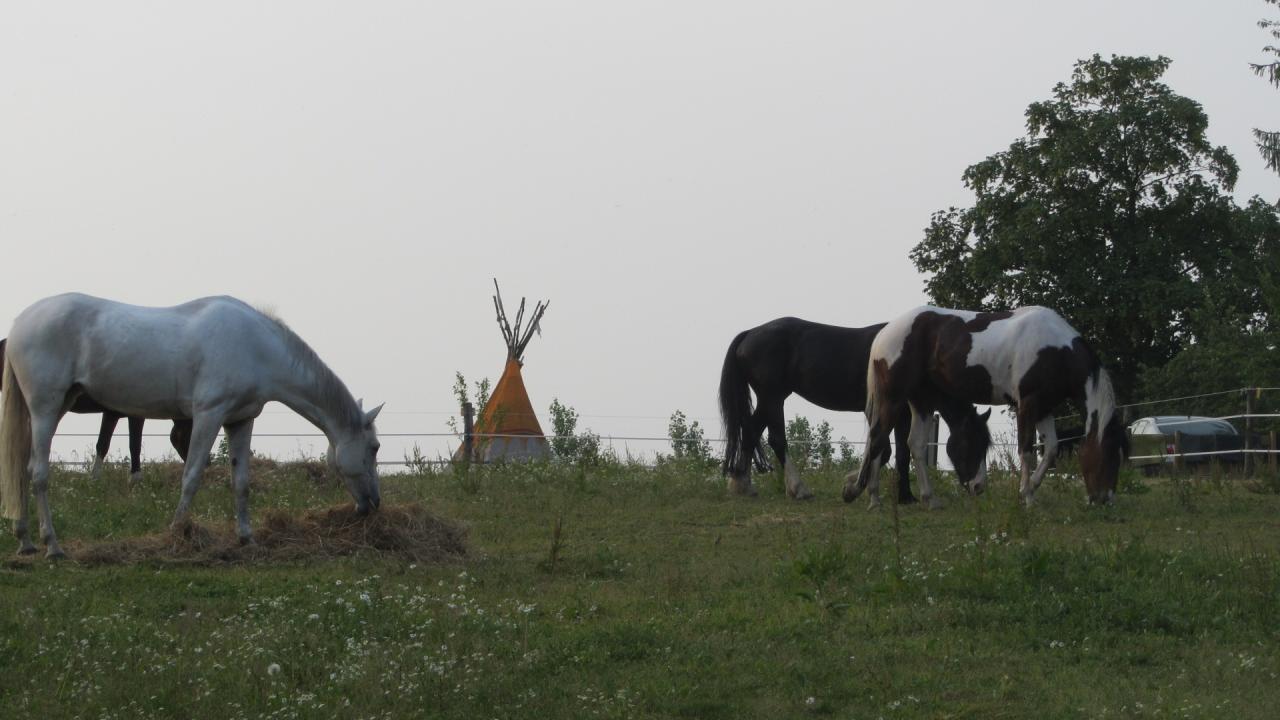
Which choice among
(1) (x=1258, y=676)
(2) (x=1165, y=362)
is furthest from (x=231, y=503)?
(2) (x=1165, y=362)

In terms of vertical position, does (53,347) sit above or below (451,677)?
above

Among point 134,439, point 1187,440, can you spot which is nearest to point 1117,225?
point 1187,440

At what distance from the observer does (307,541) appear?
10742 mm

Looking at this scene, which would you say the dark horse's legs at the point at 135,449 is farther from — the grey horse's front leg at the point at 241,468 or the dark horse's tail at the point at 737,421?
the dark horse's tail at the point at 737,421

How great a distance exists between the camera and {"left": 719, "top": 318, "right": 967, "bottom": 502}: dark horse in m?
16.2

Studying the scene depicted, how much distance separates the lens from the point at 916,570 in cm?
896

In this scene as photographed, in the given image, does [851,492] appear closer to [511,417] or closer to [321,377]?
[321,377]

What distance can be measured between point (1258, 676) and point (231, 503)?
32.2 feet

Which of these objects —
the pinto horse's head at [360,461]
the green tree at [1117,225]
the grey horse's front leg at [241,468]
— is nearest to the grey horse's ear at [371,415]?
the pinto horse's head at [360,461]

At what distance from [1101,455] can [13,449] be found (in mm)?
9424

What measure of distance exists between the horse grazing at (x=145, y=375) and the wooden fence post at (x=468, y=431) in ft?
31.9

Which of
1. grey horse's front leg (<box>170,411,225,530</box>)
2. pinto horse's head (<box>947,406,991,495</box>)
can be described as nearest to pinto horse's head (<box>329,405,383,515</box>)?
grey horse's front leg (<box>170,411,225,530</box>)

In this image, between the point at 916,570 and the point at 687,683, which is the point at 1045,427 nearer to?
the point at 916,570

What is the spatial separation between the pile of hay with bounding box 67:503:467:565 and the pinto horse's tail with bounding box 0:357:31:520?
1.79 ft
